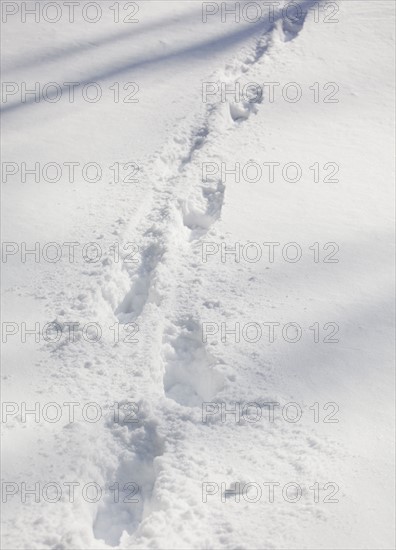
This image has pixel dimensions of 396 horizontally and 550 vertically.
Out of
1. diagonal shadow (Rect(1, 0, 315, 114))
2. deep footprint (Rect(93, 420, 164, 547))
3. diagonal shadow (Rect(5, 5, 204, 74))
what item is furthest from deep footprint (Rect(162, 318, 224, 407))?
diagonal shadow (Rect(5, 5, 204, 74))

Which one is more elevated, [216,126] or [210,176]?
[216,126]

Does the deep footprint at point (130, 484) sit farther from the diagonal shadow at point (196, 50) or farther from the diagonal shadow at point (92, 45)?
the diagonal shadow at point (92, 45)

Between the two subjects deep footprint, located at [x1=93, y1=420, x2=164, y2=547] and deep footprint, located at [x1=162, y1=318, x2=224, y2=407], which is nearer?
deep footprint, located at [x1=93, y1=420, x2=164, y2=547]

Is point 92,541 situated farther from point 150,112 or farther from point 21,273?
point 150,112

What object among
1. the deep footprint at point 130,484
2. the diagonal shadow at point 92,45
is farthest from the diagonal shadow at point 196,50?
the deep footprint at point 130,484

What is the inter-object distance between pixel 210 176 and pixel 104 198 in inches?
21.5

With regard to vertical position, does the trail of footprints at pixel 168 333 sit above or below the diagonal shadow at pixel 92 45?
below

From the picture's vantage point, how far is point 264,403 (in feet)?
8.89

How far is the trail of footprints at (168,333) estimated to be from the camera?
247cm

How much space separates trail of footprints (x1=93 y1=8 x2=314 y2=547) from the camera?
8.10ft

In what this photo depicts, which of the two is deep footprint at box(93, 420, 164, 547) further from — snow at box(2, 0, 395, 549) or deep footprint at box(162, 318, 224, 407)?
deep footprint at box(162, 318, 224, 407)

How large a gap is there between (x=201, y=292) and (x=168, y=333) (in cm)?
26

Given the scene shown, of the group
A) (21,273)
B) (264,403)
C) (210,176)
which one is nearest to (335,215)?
(210,176)

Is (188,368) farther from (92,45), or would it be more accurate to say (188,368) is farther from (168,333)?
(92,45)
